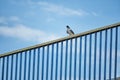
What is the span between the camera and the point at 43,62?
271 inches

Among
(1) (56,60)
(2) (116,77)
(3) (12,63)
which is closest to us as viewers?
(2) (116,77)

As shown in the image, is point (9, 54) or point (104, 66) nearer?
point (104, 66)

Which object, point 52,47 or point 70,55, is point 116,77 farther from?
point 52,47

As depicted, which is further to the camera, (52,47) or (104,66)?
(52,47)

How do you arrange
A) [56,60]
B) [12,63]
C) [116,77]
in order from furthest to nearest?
[12,63], [56,60], [116,77]

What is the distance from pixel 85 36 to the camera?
6.63 metres

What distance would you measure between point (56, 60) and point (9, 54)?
44.4 inches

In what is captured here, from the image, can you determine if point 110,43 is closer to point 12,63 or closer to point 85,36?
point 85,36

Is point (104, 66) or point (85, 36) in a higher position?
point (85, 36)

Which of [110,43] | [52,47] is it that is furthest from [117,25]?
[52,47]

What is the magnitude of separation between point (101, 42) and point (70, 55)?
0.64 meters

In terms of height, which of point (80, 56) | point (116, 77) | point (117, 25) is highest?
point (117, 25)

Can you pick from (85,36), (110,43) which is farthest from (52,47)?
(110,43)

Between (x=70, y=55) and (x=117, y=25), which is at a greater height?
(x=117, y=25)
